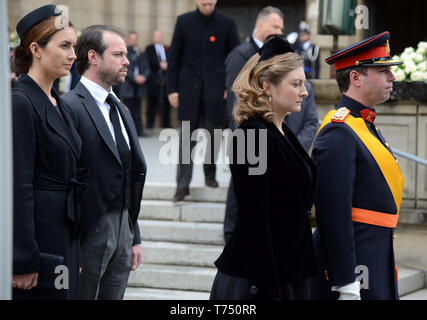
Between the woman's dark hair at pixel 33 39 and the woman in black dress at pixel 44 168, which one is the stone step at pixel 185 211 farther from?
the woman's dark hair at pixel 33 39

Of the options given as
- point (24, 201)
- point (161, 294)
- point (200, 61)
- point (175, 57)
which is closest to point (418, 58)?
point (200, 61)

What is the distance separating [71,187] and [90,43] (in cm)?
89

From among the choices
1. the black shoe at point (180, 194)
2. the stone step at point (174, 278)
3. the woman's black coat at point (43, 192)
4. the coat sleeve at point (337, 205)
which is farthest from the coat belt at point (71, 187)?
the black shoe at point (180, 194)

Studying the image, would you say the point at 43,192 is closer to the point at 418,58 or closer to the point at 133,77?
the point at 418,58

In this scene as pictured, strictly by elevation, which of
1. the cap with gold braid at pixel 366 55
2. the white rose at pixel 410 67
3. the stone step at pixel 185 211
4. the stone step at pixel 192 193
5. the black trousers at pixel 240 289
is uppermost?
the white rose at pixel 410 67

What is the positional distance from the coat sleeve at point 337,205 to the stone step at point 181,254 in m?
3.10

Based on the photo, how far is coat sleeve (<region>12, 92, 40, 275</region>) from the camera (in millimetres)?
3104

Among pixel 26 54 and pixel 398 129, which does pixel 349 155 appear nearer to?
pixel 26 54

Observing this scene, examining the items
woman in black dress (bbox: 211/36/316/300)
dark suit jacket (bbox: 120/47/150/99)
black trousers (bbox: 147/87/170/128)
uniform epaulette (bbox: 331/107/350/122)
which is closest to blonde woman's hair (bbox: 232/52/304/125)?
woman in black dress (bbox: 211/36/316/300)

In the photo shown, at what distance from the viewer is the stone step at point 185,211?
7.17m

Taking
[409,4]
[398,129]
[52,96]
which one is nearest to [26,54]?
[52,96]

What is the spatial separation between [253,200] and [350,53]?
103 centimetres

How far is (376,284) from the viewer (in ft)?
11.9

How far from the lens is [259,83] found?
11.0 feet
